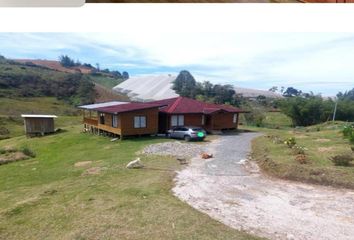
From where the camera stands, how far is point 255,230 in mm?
1613

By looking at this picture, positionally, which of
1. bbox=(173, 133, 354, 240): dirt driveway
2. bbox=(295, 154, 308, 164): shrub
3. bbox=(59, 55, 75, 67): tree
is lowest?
bbox=(173, 133, 354, 240): dirt driveway

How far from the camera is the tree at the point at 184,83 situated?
1822mm

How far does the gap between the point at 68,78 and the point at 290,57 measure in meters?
1.25

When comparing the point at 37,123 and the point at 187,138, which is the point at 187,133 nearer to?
the point at 187,138

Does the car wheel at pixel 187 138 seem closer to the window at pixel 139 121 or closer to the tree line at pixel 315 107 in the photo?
the window at pixel 139 121

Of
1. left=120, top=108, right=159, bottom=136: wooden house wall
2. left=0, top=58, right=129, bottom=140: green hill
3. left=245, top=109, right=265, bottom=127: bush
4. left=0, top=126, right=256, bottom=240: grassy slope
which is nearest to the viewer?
left=0, top=126, right=256, bottom=240: grassy slope

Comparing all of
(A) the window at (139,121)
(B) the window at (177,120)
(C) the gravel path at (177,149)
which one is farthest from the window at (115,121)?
(B) the window at (177,120)

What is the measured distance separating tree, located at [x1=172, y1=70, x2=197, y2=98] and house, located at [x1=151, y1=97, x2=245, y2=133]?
0.06 metres

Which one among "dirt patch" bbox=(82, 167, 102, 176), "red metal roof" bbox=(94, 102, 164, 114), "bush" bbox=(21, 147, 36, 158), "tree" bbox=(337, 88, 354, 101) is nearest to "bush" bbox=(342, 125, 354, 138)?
"tree" bbox=(337, 88, 354, 101)

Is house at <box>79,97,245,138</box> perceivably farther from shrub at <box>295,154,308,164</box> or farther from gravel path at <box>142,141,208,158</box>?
shrub at <box>295,154,308,164</box>

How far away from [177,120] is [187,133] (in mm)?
106

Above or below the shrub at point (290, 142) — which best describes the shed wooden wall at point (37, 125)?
above

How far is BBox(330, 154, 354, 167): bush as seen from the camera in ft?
5.86

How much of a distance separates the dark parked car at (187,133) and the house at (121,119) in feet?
0.35
